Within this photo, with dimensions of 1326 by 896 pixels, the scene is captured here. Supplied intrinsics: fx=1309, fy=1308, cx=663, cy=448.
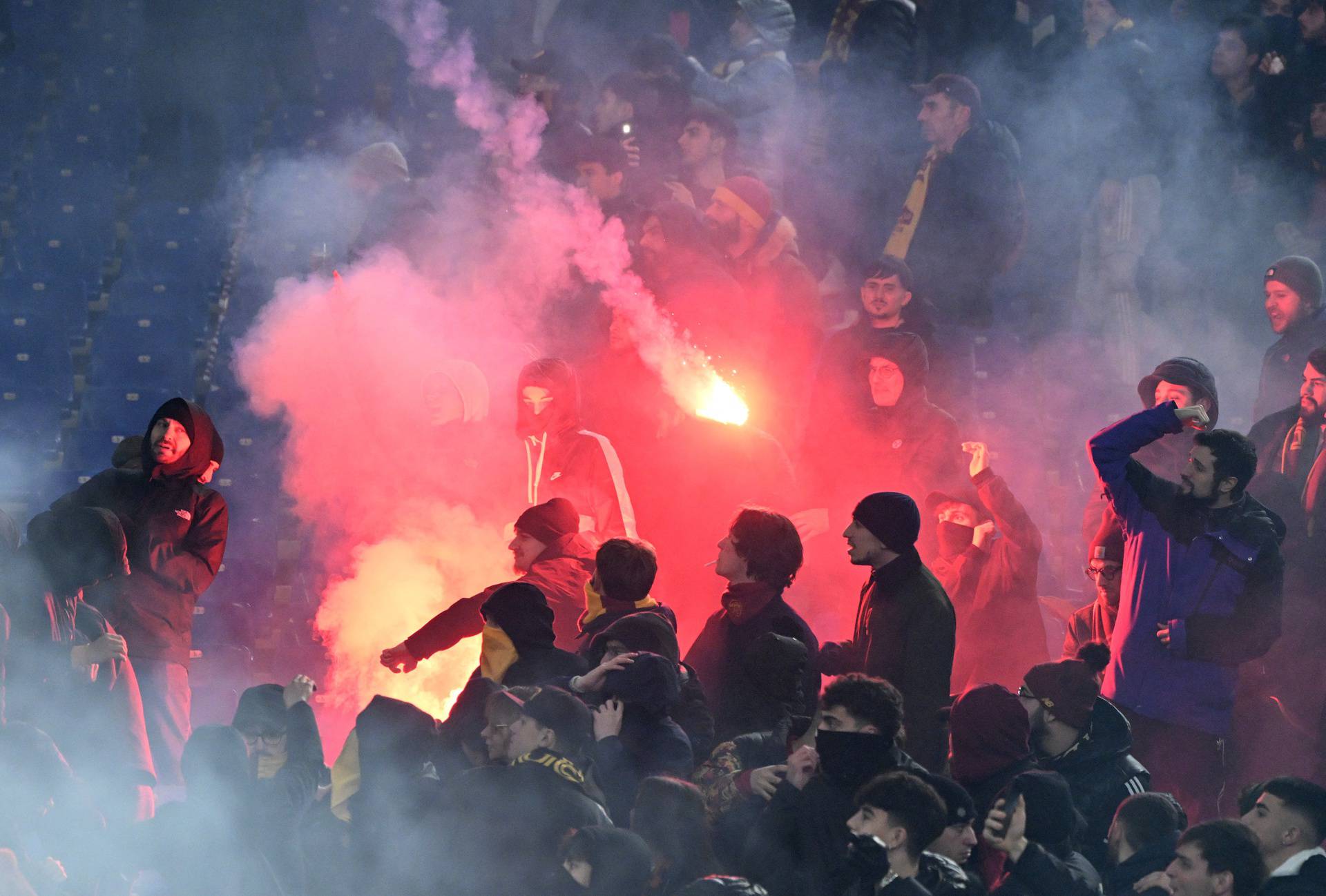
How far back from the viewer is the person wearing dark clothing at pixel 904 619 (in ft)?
13.1

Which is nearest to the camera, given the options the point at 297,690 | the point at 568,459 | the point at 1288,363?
the point at 297,690

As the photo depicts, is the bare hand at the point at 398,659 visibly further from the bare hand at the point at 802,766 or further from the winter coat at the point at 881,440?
the winter coat at the point at 881,440

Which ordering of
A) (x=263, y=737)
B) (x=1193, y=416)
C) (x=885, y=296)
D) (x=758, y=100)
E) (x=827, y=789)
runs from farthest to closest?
1. (x=758, y=100)
2. (x=885, y=296)
3. (x=1193, y=416)
4. (x=263, y=737)
5. (x=827, y=789)

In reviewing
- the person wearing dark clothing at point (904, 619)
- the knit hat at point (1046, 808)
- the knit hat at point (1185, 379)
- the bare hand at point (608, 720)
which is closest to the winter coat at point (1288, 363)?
the knit hat at point (1185, 379)

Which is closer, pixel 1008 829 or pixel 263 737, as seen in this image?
pixel 1008 829

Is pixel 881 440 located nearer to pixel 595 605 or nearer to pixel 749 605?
pixel 749 605

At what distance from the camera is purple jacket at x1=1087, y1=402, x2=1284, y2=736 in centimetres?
412

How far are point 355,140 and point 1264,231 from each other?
546 cm

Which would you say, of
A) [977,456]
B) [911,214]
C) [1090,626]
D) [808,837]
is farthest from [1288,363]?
[808,837]

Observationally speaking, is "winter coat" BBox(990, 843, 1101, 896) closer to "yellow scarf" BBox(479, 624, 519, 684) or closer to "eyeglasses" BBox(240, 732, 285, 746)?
"yellow scarf" BBox(479, 624, 519, 684)

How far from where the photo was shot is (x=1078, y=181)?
7.76m

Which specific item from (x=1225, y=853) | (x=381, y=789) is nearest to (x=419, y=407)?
(x=381, y=789)

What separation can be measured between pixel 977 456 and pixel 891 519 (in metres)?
3.02

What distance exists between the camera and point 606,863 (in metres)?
2.87
